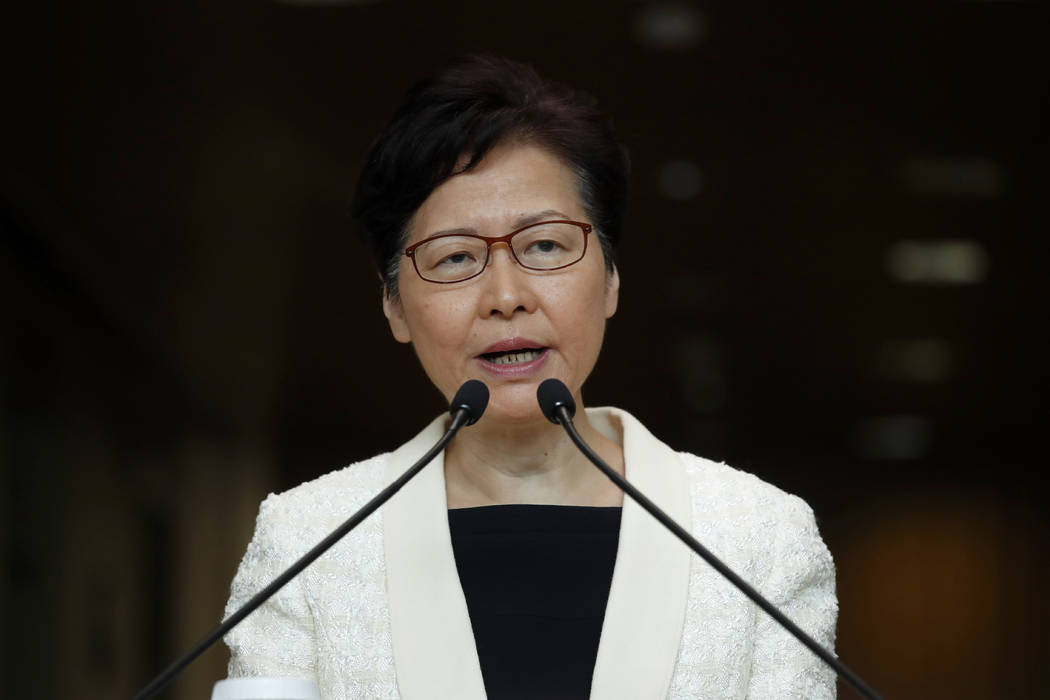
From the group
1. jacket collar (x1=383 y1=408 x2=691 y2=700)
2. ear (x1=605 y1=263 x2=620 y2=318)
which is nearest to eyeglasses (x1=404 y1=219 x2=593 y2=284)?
ear (x1=605 y1=263 x2=620 y2=318)

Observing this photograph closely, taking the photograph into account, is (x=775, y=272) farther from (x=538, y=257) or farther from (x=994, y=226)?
(x=538, y=257)

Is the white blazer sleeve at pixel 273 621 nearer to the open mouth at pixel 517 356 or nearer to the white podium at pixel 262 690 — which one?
the open mouth at pixel 517 356

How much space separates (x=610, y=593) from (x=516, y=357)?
0.89 ft

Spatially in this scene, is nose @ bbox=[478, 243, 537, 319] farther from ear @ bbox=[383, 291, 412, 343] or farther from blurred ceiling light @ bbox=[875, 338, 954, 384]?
blurred ceiling light @ bbox=[875, 338, 954, 384]

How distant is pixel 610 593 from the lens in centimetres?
158

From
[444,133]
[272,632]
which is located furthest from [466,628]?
[444,133]

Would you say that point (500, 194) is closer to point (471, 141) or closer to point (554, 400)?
point (471, 141)

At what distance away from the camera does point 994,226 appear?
3.16m

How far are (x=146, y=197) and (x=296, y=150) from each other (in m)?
0.34

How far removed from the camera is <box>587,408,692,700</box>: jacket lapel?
151cm

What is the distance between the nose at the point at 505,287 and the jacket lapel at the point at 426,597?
24 centimetres

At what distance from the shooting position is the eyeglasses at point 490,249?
1575 millimetres

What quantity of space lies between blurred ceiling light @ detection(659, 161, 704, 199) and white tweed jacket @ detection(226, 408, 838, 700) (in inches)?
60.1

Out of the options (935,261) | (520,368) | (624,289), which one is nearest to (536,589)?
(520,368)
